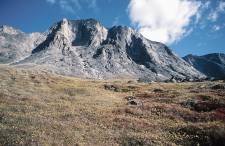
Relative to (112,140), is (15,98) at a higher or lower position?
higher

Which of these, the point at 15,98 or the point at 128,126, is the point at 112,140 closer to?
the point at 128,126

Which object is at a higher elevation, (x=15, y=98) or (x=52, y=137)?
(x=15, y=98)

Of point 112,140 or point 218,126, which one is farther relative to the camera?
point 218,126

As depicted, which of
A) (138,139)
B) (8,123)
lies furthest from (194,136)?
(8,123)

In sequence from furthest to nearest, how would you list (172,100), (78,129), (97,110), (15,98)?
(172,100) → (15,98) → (97,110) → (78,129)

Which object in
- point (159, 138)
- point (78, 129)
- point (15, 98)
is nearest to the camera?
point (159, 138)

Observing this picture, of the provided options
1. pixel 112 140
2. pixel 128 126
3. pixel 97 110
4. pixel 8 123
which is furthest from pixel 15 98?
pixel 112 140

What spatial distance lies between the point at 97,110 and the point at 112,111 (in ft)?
5.21

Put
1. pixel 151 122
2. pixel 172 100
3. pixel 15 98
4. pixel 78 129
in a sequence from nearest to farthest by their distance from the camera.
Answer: pixel 78 129, pixel 151 122, pixel 15 98, pixel 172 100

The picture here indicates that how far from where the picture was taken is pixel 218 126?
2439 centimetres

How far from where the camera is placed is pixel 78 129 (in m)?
24.7

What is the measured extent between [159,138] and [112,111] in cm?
1131

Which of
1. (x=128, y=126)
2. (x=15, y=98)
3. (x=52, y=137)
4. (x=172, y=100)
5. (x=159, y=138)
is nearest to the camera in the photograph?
(x=52, y=137)

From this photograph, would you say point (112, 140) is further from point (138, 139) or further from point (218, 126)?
point (218, 126)
